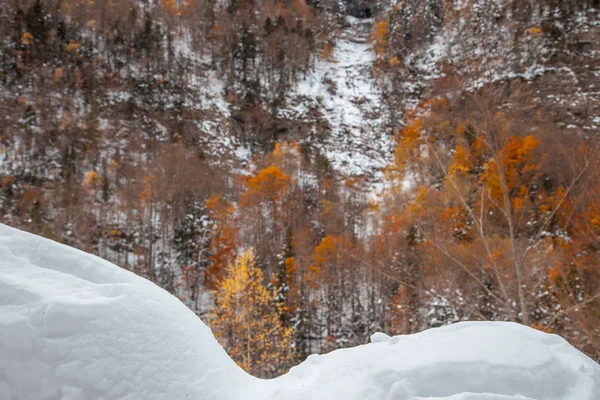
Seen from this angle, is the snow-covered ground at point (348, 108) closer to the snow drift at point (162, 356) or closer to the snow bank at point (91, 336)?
the snow drift at point (162, 356)

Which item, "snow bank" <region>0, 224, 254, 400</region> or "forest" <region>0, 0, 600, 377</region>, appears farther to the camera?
"forest" <region>0, 0, 600, 377</region>

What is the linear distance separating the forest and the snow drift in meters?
3.04

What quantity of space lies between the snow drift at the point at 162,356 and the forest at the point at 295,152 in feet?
9.98

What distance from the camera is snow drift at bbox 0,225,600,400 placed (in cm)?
134

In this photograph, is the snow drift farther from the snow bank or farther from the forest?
the forest

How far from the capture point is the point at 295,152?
35.0 metres

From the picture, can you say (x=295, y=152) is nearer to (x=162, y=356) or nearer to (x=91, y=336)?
(x=162, y=356)

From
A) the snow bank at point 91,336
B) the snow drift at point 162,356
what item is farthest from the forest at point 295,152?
the snow bank at point 91,336

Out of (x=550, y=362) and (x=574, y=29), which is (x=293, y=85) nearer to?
(x=574, y=29)

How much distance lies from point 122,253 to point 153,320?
80.5ft

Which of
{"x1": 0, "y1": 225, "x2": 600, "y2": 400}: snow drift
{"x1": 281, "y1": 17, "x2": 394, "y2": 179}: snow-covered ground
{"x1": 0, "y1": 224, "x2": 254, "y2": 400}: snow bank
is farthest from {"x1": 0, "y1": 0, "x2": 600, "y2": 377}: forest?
{"x1": 0, "y1": 224, "x2": 254, "y2": 400}: snow bank

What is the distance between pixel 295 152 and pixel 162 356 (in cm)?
3396

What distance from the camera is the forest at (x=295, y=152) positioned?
10.9 m

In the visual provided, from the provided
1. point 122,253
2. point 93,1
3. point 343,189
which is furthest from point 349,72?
point 122,253
